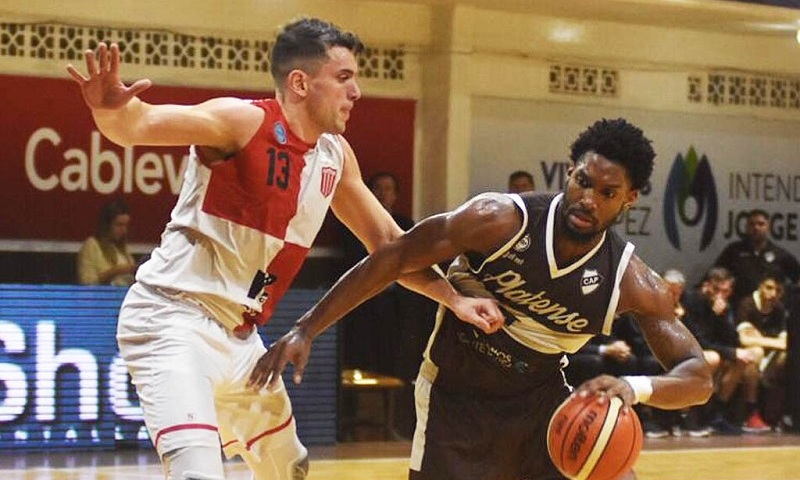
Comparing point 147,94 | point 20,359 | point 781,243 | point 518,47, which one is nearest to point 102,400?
point 20,359

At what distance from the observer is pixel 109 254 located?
12484 mm

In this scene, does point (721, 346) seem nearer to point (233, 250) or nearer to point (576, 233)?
point (576, 233)

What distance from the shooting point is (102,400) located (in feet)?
38.3

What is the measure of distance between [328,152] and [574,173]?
0.95m

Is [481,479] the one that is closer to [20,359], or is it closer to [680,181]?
[20,359]

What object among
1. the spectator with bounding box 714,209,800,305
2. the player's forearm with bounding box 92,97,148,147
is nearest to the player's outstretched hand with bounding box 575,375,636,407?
the player's forearm with bounding box 92,97,148,147

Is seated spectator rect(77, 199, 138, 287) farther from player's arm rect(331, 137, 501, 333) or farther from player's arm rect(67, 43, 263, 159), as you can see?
player's arm rect(67, 43, 263, 159)

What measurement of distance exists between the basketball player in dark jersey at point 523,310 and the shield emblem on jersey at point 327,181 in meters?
0.30

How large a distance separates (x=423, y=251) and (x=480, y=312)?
32 cm

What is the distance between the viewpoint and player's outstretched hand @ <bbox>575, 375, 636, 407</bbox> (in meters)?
5.43

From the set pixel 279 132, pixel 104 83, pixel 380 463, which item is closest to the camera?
pixel 104 83

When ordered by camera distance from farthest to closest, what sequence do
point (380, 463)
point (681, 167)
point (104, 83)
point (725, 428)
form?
point (681, 167) → point (725, 428) → point (380, 463) → point (104, 83)

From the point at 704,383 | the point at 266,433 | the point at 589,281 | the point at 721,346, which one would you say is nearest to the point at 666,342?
the point at 704,383

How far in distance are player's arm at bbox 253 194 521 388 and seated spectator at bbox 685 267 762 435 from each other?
8138mm
